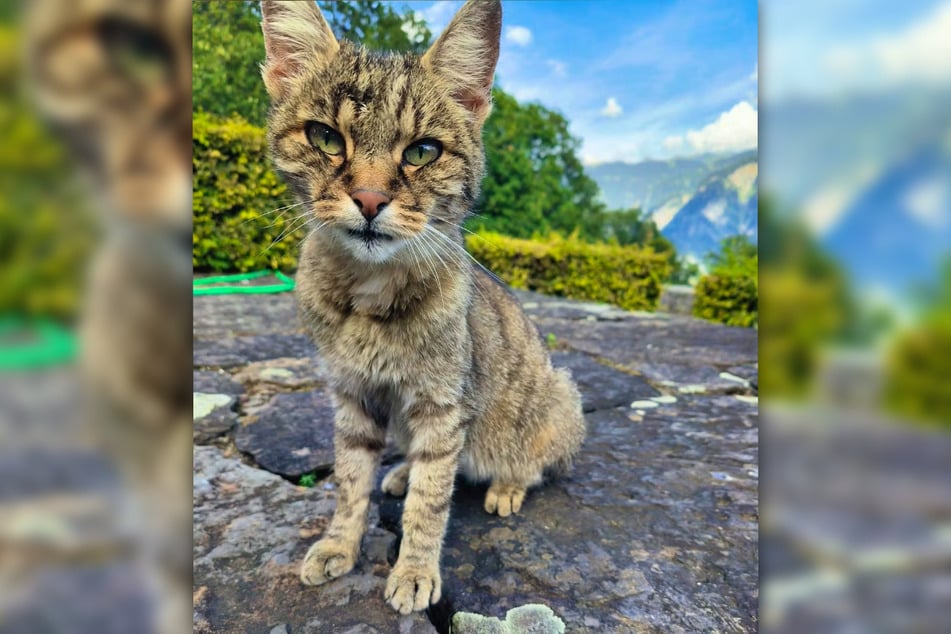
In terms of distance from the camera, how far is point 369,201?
872 mm

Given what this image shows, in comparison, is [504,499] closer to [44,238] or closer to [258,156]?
[44,238]

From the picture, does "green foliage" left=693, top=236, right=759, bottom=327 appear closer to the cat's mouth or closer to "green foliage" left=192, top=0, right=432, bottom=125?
"green foliage" left=192, top=0, right=432, bottom=125

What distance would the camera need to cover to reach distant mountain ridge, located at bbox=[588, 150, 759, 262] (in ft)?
17.4

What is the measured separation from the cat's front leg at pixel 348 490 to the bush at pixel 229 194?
2.92 meters

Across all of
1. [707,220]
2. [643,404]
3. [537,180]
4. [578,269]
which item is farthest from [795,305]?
[707,220]

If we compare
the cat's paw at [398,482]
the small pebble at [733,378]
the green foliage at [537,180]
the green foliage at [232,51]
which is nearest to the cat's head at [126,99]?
the cat's paw at [398,482]

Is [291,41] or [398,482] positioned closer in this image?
[291,41]

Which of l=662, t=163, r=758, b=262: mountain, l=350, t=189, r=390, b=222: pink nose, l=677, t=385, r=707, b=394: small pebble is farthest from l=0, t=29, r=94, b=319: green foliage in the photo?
l=662, t=163, r=758, b=262: mountain

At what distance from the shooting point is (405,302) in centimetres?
106

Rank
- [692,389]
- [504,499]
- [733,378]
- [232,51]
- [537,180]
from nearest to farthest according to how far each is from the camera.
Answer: [504,499] < [692,389] < [733,378] < [232,51] < [537,180]

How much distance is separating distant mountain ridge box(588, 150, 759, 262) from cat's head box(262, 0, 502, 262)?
4395 millimetres

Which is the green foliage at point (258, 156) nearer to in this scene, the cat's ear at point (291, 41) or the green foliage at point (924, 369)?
the cat's ear at point (291, 41)

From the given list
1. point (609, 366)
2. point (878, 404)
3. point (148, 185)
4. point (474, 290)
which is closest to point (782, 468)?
point (878, 404)

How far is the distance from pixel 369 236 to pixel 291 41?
0.41 meters
